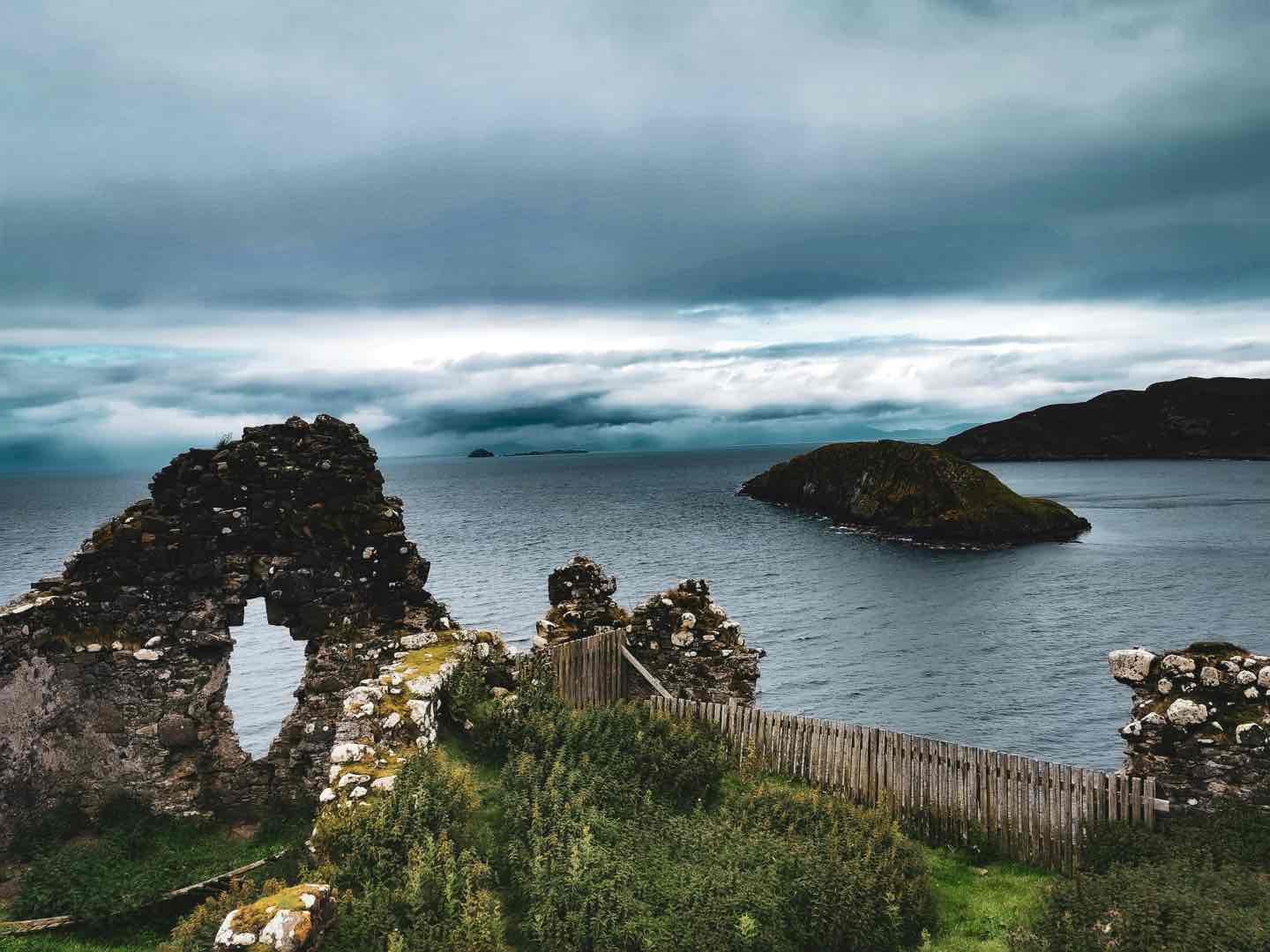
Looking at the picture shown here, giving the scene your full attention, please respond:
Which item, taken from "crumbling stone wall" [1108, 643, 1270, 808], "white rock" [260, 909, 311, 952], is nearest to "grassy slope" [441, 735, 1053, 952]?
"crumbling stone wall" [1108, 643, 1270, 808]

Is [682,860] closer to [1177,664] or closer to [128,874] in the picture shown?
[1177,664]

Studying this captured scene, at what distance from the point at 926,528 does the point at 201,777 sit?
76.7m

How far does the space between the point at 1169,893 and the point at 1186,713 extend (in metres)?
3.33

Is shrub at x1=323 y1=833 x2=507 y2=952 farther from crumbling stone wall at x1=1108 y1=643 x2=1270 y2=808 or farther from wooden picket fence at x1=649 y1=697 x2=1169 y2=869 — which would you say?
crumbling stone wall at x1=1108 y1=643 x2=1270 y2=808

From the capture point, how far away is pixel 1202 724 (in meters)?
11.3

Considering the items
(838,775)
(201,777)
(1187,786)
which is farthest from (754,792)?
(201,777)

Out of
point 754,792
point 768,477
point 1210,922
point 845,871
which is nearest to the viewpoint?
point 1210,922

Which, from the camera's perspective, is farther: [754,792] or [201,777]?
[201,777]

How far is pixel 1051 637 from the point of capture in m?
44.9

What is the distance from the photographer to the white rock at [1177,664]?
1144 centimetres

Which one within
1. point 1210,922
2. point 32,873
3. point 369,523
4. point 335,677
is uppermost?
point 369,523

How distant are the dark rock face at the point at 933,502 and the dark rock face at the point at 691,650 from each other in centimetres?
6855

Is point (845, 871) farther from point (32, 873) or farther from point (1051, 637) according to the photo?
point (1051, 637)

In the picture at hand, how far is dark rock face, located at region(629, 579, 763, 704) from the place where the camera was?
56.5ft
